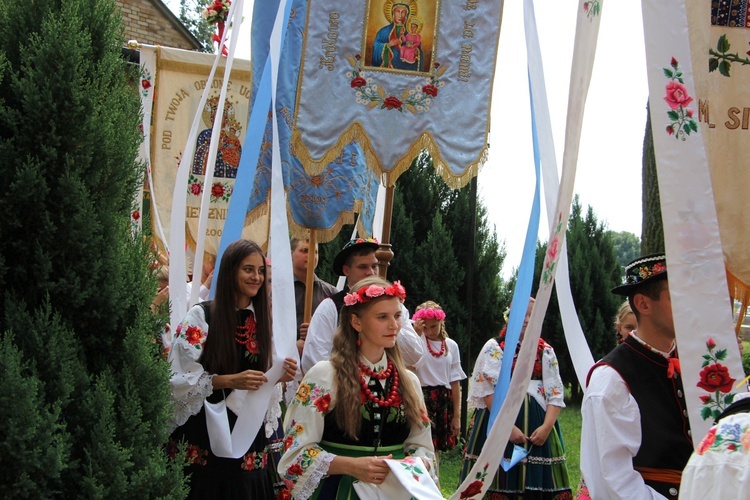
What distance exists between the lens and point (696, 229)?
2.16m

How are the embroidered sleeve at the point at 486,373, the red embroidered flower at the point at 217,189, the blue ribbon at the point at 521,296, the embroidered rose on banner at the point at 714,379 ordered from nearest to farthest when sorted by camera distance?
1. the embroidered rose on banner at the point at 714,379
2. the blue ribbon at the point at 521,296
3. the embroidered sleeve at the point at 486,373
4. the red embroidered flower at the point at 217,189

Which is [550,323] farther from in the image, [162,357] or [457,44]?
[162,357]

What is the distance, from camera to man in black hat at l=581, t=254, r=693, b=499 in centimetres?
279

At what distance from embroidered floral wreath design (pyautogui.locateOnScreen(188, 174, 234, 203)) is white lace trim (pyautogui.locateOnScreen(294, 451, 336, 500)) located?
4.26 meters

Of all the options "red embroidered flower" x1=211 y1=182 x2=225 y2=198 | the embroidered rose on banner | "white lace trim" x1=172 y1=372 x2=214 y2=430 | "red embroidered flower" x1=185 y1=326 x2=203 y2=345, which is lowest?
"white lace trim" x1=172 y1=372 x2=214 y2=430

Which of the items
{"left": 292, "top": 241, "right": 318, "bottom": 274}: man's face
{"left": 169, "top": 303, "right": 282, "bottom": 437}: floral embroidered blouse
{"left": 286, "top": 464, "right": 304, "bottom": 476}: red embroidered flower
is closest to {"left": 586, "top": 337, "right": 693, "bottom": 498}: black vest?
→ {"left": 286, "top": 464, "right": 304, "bottom": 476}: red embroidered flower

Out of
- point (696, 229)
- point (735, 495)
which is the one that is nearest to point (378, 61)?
point (696, 229)

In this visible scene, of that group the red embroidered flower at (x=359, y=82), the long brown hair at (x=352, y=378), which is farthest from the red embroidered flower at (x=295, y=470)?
the red embroidered flower at (x=359, y=82)

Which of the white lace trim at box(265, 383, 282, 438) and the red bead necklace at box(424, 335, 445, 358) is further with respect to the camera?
the red bead necklace at box(424, 335, 445, 358)

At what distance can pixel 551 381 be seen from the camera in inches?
250

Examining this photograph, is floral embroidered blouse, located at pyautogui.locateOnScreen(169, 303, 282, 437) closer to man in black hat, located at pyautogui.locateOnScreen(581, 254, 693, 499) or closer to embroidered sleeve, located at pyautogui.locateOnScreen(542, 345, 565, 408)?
man in black hat, located at pyautogui.locateOnScreen(581, 254, 693, 499)

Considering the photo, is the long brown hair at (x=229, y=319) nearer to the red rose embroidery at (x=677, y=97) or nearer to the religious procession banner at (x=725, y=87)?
the religious procession banner at (x=725, y=87)

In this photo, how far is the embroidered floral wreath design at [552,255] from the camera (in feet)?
8.59

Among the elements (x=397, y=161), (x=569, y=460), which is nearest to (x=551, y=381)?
(x=397, y=161)
